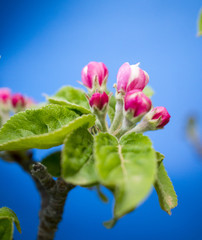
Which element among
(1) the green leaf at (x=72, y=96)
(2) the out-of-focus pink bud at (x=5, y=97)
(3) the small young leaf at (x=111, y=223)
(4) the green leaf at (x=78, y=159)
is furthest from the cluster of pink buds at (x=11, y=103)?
(3) the small young leaf at (x=111, y=223)

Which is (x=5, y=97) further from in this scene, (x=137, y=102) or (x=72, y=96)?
(x=137, y=102)

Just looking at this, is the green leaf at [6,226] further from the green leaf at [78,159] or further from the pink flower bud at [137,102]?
the pink flower bud at [137,102]

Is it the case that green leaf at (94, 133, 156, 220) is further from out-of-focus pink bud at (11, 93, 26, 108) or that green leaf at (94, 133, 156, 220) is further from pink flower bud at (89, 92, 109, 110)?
out-of-focus pink bud at (11, 93, 26, 108)

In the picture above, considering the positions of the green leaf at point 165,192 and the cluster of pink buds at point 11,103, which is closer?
the green leaf at point 165,192

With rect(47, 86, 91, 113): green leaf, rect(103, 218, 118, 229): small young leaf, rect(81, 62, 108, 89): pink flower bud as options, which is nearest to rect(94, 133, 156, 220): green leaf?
rect(103, 218, 118, 229): small young leaf

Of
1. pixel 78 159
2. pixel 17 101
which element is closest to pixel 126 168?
pixel 78 159

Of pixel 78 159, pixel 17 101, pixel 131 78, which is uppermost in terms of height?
pixel 17 101
